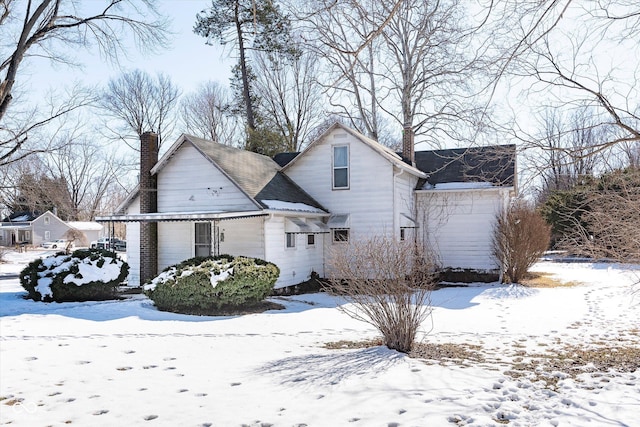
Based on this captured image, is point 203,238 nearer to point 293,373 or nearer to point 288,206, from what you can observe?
point 288,206

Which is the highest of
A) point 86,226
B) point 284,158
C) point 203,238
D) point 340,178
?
point 284,158

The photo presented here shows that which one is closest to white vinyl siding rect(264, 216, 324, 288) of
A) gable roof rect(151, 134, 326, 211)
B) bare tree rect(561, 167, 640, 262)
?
gable roof rect(151, 134, 326, 211)

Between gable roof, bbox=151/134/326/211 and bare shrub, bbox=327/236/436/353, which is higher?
gable roof, bbox=151/134/326/211

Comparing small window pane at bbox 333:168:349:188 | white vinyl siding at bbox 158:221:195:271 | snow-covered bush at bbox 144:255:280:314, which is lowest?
snow-covered bush at bbox 144:255:280:314

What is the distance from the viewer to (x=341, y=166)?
18.7 m

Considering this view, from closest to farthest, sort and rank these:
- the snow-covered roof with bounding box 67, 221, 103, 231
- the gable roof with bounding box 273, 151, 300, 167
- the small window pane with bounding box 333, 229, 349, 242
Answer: the small window pane with bounding box 333, 229, 349, 242 < the gable roof with bounding box 273, 151, 300, 167 < the snow-covered roof with bounding box 67, 221, 103, 231

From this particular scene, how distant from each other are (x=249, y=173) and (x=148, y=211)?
3.58 meters

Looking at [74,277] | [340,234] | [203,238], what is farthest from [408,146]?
[74,277]

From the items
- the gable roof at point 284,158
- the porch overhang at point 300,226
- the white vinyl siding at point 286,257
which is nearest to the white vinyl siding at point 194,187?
the white vinyl siding at point 286,257

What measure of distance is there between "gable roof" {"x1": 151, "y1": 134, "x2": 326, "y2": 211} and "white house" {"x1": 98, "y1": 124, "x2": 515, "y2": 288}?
0.05 metres

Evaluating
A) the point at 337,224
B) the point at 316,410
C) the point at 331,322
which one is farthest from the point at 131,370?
the point at 337,224

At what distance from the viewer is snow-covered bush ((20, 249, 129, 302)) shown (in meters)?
14.1

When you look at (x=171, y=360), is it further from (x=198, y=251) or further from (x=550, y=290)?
(x=550, y=290)

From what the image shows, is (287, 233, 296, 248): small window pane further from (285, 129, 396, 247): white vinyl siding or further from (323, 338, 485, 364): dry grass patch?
(323, 338, 485, 364): dry grass patch
